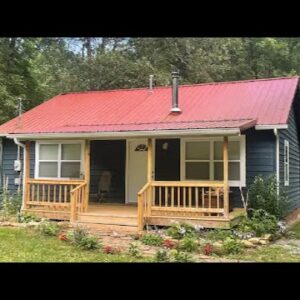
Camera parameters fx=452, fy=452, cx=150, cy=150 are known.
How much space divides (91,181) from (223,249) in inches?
267

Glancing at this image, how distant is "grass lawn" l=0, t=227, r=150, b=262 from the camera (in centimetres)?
718

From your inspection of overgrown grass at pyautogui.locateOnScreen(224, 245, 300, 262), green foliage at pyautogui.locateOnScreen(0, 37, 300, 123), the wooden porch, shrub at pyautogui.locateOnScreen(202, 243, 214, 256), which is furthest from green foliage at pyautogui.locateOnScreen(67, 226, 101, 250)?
green foliage at pyautogui.locateOnScreen(0, 37, 300, 123)

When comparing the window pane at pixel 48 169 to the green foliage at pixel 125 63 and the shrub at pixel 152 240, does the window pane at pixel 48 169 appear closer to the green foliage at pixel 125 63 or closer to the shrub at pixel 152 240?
the shrub at pixel 152 240

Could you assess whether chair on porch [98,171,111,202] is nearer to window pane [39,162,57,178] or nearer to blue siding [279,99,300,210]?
window pane [39,162,57,178]

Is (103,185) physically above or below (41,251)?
above

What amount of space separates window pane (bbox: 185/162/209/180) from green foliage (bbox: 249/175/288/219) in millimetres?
1410

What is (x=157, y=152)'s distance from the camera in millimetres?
12852

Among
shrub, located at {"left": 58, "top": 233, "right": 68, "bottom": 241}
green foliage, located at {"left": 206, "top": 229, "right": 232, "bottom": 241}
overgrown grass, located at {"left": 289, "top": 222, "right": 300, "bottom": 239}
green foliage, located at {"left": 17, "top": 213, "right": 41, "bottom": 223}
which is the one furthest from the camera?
green foliage, located at {"left": 17, "top": 213, "right": 41, "bottom": 223}

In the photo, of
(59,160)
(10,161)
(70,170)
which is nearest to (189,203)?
(70,170)

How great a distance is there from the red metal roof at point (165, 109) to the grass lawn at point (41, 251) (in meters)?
3.24

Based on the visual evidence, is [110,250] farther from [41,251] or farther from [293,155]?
[293,155]

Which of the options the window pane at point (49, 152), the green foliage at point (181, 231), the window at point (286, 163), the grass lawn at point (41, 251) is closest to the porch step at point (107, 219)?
the green foliage at point (181, 231)

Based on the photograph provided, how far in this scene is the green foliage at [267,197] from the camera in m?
10.1

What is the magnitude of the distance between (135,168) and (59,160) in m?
2.21
